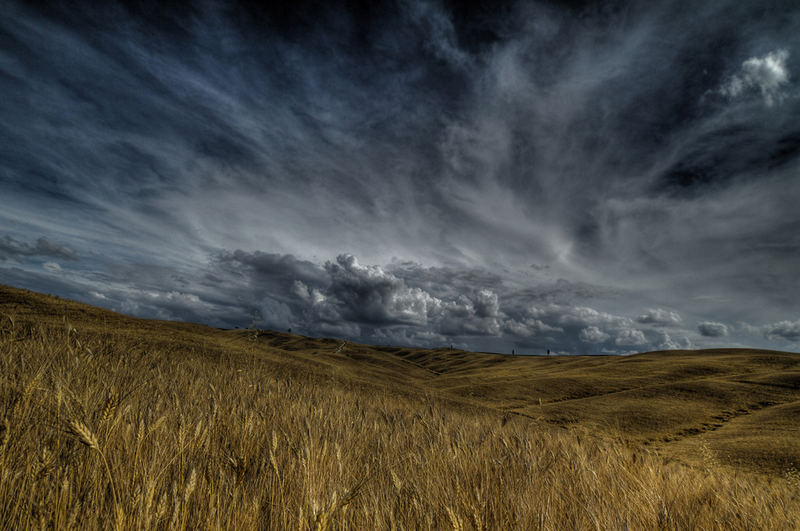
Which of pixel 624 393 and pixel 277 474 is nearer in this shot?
pixel 277 474

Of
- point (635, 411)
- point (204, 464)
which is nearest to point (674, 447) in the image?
point (635, 411)

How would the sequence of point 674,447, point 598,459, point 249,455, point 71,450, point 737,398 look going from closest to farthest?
point 71,450 < point 249,455 < point 598,459 < point 674,447 < point 737,398

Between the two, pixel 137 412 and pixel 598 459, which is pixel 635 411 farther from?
pixel 137 412

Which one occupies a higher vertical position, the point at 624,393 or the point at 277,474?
the point at 277,474

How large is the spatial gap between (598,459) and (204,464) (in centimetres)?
396

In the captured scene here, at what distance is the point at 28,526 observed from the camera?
4.41ft

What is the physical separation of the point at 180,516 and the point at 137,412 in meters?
1.92

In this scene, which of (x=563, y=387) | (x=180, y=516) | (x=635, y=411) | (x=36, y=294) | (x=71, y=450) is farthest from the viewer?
(x=563, y=387)

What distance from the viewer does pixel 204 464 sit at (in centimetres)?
215

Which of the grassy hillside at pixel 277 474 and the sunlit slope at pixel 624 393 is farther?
the sunlit slope at pixel 624 393

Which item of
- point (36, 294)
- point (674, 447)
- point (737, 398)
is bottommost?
point (674, 447)

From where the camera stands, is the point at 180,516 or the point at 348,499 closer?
the point at 348,499

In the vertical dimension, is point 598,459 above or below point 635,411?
above

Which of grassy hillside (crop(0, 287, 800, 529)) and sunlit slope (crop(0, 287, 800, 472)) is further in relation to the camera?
sunlit slope (crop(0, 287, 800, 472))
